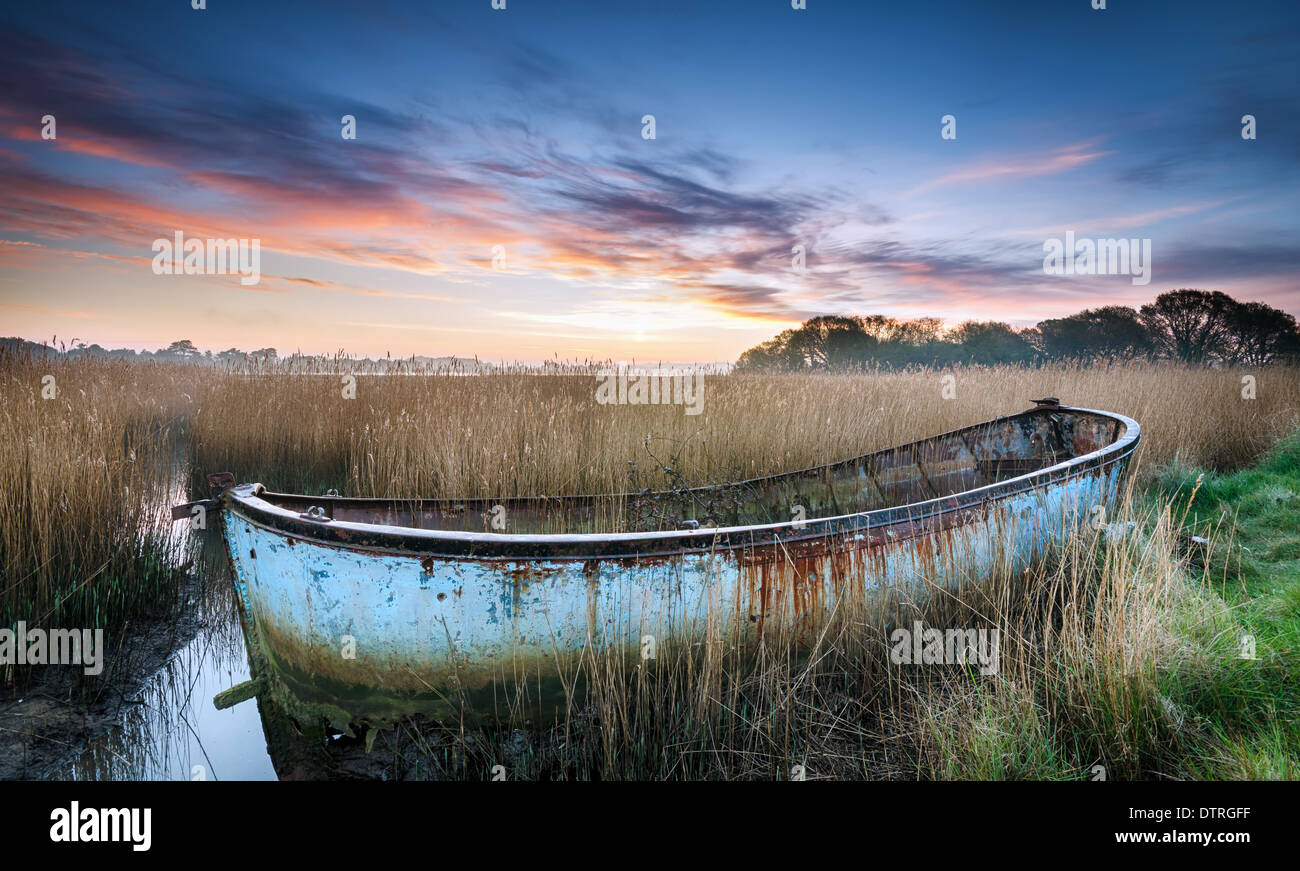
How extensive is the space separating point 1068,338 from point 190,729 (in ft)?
97.4

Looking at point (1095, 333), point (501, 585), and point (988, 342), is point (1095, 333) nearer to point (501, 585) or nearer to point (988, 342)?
point (988, 342)

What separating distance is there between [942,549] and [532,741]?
2.05 meters

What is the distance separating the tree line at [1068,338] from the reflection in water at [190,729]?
13612 millimetres

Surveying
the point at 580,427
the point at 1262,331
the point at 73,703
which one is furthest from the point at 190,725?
the point at 1262,331

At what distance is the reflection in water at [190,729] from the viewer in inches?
104

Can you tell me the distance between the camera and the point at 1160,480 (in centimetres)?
627

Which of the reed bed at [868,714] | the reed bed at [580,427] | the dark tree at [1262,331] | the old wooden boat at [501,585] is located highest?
the dark tree at [1262,331]

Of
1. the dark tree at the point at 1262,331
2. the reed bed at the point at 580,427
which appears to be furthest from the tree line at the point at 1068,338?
the reed bed at the point at 580,427

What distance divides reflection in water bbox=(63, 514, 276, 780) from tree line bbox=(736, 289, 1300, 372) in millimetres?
13612

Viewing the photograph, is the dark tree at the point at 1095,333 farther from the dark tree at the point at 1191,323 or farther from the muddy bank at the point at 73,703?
the muddy bank at the point at 73,703

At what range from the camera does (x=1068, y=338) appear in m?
25.1

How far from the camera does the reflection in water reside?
8.70ft
